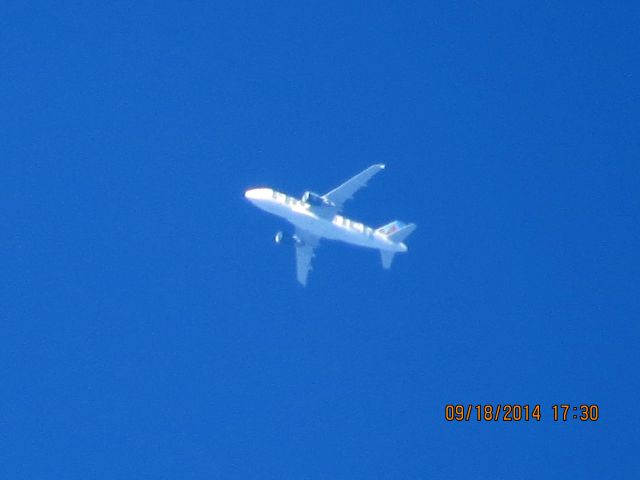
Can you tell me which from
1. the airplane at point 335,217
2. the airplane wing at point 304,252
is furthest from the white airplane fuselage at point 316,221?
the airplane wing at point 304,252

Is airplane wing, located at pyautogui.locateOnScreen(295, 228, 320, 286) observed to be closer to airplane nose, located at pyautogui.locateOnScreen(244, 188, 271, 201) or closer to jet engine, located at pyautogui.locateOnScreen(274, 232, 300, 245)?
jet engine, located at pyautogui.locateOnScreen(274, 232, 300, 245)

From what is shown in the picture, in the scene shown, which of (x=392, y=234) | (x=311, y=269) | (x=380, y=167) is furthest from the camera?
(x=311, y=269)

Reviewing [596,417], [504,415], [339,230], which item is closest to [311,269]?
A: [339,230]

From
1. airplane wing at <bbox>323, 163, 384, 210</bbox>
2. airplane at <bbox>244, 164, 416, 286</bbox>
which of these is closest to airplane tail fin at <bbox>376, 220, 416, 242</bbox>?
airplane at <bbox>244, 164, 416, 286</bbox>

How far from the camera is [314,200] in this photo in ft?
315

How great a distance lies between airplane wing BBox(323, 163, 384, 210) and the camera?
94875 mm

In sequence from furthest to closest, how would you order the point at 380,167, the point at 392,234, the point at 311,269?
the point at 311,269
the point at 392,234
the point at 380,167

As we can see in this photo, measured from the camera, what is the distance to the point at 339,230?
96750 mm

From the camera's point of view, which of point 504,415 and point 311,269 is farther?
point 311,269

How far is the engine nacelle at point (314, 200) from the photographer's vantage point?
95938 mm

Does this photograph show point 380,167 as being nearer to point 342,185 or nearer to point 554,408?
point 342,185

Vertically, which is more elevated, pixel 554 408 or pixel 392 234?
pixel 392 234

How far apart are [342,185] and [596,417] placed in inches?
1260

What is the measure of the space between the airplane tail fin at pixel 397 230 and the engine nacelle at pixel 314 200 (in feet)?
21.8
